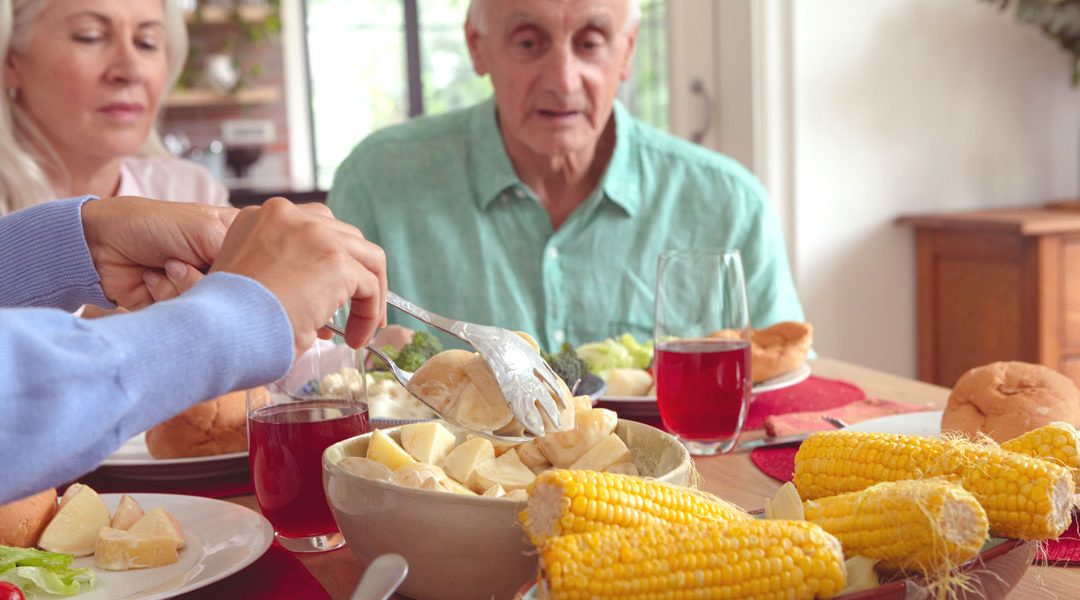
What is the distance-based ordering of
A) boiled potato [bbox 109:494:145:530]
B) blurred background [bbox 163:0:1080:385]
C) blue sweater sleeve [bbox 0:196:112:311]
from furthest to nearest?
1. blurred background [bbox 163:0:1080:385]
2. blue sweater sleeve [bbox 0:196:112:311]
3. boiled potato [bbox 109:494:145:530]

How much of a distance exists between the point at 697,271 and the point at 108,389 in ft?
2.55

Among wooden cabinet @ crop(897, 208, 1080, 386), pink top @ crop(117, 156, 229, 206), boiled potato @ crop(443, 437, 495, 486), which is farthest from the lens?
wooden cabinet @ crop(897, 208, 1080, 386)

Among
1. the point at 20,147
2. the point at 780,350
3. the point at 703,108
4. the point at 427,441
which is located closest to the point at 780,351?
the point at 780,350

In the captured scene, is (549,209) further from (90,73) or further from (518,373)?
(518,373)

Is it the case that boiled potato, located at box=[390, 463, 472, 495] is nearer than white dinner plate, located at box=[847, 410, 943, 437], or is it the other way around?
boiled potato, located at box=[390, 463, 472, 495]

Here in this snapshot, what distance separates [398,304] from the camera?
0.89m

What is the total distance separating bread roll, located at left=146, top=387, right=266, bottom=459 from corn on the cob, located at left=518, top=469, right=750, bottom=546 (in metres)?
0.58

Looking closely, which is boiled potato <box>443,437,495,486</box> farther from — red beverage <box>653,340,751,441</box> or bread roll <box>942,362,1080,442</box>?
bread roll <box>942,362,1080,442</box>

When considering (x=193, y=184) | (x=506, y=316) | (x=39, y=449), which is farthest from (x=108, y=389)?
(x=193, y=184)

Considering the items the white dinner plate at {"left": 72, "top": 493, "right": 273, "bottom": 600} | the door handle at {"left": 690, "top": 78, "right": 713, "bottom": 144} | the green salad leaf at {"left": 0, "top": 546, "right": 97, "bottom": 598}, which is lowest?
the white dinner plate at {"left": 72, "top": 493, "right": 273, "bottom": 600}

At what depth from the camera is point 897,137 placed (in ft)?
12.2

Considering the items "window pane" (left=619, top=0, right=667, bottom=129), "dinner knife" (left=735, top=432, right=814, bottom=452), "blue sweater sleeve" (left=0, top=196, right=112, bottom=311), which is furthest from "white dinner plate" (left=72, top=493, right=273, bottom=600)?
"window pane" (left=619, top=0, right=667, bottom=129)

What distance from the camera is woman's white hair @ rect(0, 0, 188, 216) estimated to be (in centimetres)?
220

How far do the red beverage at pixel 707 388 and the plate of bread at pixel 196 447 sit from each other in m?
0.48
